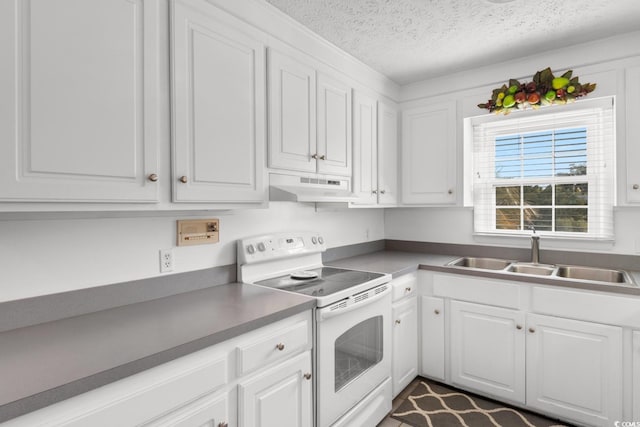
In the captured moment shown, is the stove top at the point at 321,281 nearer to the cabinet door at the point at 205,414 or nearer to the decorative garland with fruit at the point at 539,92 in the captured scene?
the cabinet door at the point at 205,414

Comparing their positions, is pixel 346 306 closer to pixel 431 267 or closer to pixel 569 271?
pixel 431 267

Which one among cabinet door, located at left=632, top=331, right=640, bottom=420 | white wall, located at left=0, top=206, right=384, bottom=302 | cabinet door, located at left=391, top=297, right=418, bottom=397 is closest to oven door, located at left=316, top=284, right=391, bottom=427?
cabinet door, located at left=391, top=297, right=418, bottom=397

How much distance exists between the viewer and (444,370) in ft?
8.17

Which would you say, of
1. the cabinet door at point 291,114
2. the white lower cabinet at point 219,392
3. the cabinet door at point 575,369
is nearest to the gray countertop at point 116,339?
the white lower cabinet at point 219,392

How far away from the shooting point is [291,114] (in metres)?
1.90

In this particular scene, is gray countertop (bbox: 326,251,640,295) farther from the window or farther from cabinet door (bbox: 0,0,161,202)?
cabinet door (bbox: 0,0,161,202)

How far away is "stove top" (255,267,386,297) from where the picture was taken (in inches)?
71.8

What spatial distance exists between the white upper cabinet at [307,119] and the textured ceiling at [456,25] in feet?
0.91

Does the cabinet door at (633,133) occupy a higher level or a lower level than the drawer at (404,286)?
higher

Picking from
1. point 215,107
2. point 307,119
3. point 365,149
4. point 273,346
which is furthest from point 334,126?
point 273,346

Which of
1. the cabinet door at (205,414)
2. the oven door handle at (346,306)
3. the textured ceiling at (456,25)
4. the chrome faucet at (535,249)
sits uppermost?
the textured ceiling at (456,25)

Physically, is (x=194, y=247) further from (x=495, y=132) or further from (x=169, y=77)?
(x=495, y=132)

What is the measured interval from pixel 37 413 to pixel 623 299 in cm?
251

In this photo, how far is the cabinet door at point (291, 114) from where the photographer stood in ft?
5.90
